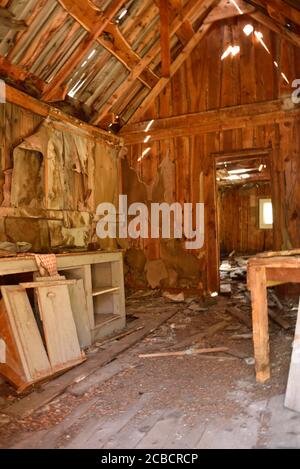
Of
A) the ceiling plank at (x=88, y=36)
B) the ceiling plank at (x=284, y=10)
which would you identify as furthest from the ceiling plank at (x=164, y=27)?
the ceiling plank at (x=284, y=10)

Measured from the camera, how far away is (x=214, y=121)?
6367 mm

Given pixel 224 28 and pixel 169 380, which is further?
pixel 224 28

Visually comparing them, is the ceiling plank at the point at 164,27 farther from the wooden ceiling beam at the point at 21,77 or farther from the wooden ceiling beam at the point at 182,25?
the wooden ceiling beam at the point at 21,77

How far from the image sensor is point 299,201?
578 cm

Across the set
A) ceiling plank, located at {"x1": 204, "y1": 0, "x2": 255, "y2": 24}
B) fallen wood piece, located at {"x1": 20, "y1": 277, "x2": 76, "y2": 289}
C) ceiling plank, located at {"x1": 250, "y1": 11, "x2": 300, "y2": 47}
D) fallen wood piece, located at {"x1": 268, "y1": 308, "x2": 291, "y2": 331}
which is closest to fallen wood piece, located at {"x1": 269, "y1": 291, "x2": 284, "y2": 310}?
fallen wood piece, located at {"x1": 268, "y1": 308, "x2": 291, "y2": 331}

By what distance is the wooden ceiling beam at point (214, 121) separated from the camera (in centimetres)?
593

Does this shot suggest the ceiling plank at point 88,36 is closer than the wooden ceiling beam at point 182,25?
Yes

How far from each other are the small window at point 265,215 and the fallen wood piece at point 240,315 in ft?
28.5

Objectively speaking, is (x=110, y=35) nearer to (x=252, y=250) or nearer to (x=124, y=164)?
(x=124, y=164)

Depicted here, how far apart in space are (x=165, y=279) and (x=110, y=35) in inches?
167

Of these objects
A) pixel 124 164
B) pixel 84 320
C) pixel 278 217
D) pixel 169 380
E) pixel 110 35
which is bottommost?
pixel 169 380

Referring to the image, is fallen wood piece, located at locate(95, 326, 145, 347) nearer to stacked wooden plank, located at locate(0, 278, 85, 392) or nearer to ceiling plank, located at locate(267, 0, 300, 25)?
stacked wooden plank, located at locate(0, 278, 85, 392)

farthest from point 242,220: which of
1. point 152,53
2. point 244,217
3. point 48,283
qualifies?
point 48,283

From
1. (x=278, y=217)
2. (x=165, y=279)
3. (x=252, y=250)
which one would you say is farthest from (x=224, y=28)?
(x=252, y=250)
